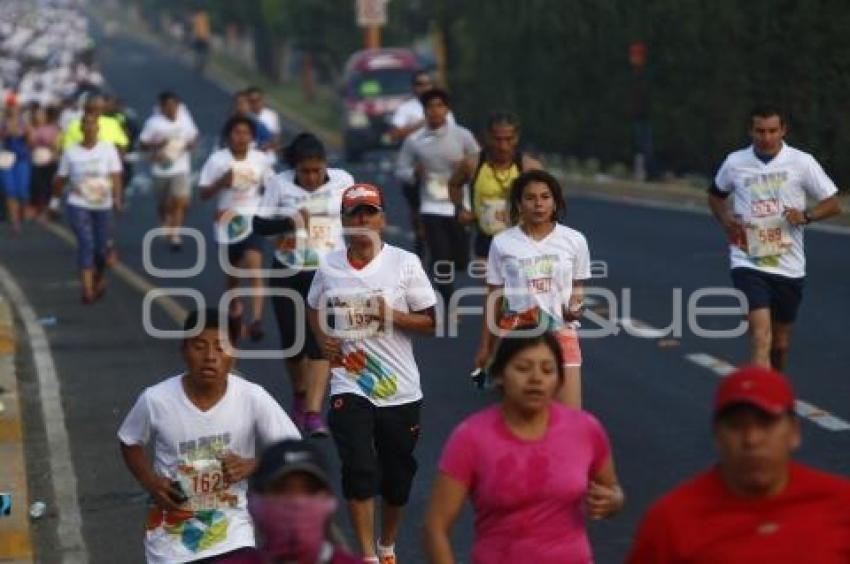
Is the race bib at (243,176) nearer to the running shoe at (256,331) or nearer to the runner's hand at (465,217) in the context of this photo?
the running shoe at (256,331)

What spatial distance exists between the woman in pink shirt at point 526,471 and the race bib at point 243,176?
12556mm

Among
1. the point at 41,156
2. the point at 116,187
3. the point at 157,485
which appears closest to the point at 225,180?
the point at 116,187

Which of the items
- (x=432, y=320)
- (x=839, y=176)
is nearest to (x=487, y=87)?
(x=839, y=176)

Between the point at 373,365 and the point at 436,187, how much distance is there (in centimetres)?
902

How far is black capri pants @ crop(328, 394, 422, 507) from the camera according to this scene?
11.2 meters

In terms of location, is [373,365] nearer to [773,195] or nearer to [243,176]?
[773,195]

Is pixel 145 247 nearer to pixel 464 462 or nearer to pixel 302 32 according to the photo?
pixel 464 462

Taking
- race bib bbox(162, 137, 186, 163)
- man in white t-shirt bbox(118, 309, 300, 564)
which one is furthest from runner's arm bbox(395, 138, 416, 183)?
man in white t-shirt bbox(118, 309, 300, 564)

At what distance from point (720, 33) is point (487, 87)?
1463cm

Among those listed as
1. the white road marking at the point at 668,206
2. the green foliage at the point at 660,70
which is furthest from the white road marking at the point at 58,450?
the green foliage at the point at 660,70

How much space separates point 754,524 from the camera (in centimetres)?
617

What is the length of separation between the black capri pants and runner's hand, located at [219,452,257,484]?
2465 mm

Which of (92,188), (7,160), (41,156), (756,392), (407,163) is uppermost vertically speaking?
(756,392)

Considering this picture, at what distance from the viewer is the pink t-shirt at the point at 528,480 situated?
7.34m
